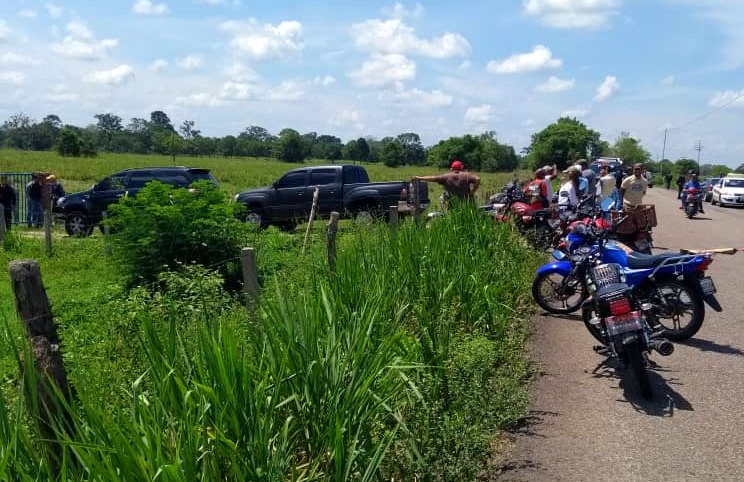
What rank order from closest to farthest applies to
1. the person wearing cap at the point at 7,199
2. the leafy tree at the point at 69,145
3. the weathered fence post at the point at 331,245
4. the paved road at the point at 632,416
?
the paved road at the point at 632,416 < the weathered fence post at the point at 331,245 < the person wearing cap at the point at 7,199 < the leafy tree at the point at 69,145

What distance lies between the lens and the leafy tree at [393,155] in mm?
98625

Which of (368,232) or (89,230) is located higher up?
(368,232)

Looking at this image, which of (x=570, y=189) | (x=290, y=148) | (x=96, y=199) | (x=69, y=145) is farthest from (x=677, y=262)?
(x=290, y=148)

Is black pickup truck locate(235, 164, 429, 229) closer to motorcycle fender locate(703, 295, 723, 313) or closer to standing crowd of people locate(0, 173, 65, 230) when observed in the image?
standing crowd of people locate(0, 173, 65, 230)

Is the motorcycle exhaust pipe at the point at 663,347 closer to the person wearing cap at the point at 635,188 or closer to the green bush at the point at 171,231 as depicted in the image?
the green bush at the point at 171,231

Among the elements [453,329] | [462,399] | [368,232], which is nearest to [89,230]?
[368,232]

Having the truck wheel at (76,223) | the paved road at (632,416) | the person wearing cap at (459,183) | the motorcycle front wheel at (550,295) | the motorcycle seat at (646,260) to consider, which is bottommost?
the truck wheel at (76,223)

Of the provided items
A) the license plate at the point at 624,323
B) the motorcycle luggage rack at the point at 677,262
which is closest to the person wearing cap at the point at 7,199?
the motorcycle luggage rack at the point at 677,262

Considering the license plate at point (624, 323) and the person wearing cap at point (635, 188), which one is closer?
the license plate at point (624, 323)

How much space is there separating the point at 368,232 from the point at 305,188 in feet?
40.0

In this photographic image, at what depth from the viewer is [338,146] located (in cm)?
12400

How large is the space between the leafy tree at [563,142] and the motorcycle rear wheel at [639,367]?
8421 centimetres

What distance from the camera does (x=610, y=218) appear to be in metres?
10.4

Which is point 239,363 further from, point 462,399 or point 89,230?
point 89,230
